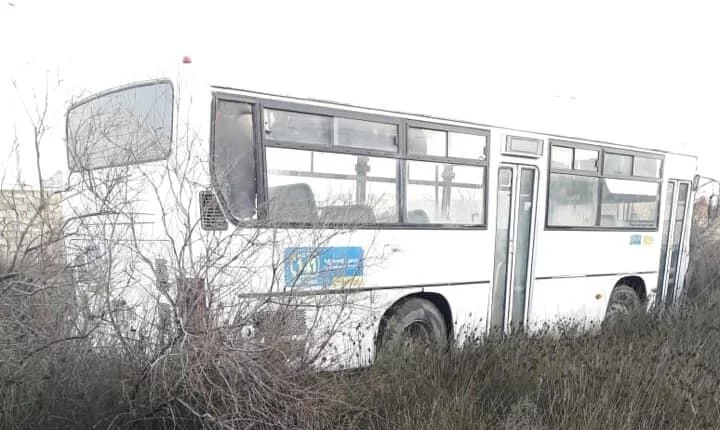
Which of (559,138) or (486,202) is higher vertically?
(559,138)

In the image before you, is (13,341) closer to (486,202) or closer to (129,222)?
(129,222)

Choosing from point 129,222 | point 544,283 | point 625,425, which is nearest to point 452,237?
point 544,283

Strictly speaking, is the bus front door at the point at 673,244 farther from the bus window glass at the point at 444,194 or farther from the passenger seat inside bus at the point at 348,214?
the passenger seat inside bus at the point at 348,214

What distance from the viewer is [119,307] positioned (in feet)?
12.3

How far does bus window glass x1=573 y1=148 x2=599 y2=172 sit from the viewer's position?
6895mm

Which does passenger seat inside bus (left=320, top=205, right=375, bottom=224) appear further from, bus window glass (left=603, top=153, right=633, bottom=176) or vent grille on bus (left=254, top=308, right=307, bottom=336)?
bus window glass (left=603, top=153, right=633, bottom=176)

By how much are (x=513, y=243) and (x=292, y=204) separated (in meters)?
2.98

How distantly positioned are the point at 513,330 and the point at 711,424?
6.18 ft

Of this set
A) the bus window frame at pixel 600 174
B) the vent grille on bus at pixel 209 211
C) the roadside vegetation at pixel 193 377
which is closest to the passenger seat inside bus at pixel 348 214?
the roadside vegetation at pixel 193 377

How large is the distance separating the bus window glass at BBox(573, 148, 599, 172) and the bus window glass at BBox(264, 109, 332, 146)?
360 centimetres

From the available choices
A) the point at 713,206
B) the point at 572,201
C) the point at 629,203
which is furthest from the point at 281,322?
the point at 713,206

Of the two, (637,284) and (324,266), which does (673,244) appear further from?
(324,266)

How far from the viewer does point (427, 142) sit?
5520 mm

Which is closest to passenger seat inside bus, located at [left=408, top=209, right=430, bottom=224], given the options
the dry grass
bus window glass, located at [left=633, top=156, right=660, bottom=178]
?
the dry grass
